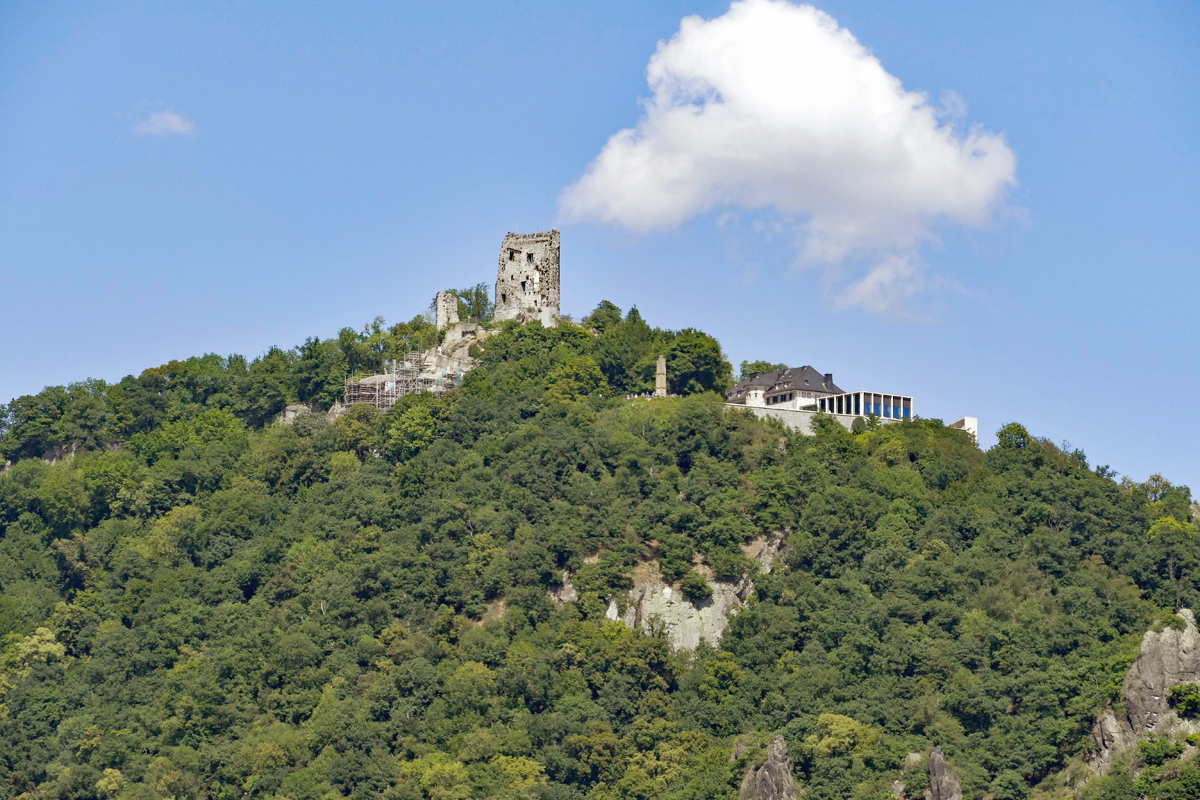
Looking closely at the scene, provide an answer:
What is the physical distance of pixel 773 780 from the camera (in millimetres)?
77188

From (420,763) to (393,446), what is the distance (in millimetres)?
24900

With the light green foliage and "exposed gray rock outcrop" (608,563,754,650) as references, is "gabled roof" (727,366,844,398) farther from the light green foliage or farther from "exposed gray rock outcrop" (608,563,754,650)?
the light green foliage

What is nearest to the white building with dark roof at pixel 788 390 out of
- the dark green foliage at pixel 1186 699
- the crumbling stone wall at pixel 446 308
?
the crumbling stone wall at pixel 446 308

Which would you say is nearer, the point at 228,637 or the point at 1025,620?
the point at 1025,620

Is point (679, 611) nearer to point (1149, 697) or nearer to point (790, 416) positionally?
point (790, 416)

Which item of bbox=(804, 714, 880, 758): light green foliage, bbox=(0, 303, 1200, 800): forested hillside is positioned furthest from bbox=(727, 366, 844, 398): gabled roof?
bbox=(804, 714, 880, 758): light green foliage

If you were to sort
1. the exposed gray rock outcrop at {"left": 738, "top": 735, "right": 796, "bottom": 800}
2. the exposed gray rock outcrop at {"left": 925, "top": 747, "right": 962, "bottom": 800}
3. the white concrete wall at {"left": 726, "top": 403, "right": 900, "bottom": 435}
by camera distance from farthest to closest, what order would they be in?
1. the white concrete wall at {"left": 726, "top": 403, "right": 900, "bottom": 435}
2. the exposed gray rock outcrop at {"left": 738, "top": 735, "right": 796, "bottom": 800}
3. the exposed gray rock outcrop at {"left": 925, "top": 747, "right": 962, "bottom": 800}

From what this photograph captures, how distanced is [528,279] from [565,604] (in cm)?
3536

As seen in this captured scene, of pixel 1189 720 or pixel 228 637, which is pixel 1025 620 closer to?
pixel 1189 720

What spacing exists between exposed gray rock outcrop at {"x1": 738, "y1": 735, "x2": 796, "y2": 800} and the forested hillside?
767 millimetres

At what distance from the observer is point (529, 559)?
88.2 metres

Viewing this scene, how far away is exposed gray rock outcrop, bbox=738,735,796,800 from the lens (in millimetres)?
77000

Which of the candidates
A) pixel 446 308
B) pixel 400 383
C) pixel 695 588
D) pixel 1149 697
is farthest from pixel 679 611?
pixel 446 308

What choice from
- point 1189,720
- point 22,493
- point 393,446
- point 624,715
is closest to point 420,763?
point 624,715
